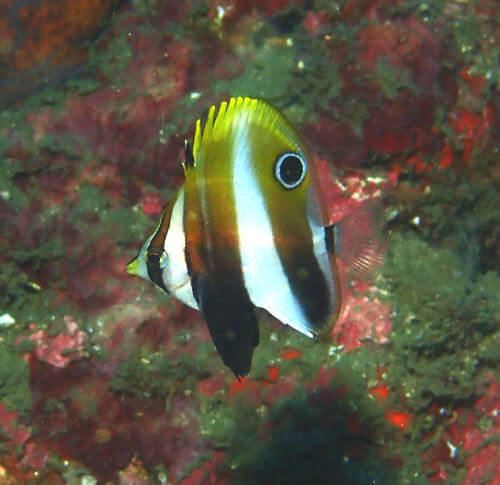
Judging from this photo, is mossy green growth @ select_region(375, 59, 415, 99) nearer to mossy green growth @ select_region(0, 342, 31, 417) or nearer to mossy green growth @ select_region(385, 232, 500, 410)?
mossy green growth @ select_region(385, 232, 500, 410)

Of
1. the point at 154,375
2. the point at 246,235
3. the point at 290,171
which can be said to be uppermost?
the point at 290,171

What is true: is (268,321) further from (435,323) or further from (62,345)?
(62,345)

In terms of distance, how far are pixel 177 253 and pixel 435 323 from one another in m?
2.10

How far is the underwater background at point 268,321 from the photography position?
311 centimetres

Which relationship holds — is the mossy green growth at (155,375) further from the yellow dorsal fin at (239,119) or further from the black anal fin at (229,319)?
the yellow dorsal fin at (239,119)

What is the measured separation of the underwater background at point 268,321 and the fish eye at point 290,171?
143 cm

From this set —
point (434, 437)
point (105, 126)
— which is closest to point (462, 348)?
point (434, 437)

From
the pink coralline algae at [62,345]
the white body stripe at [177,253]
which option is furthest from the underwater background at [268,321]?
the white body stripe at [177,253]

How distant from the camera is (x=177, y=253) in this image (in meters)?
1.72

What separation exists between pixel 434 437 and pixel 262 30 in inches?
125

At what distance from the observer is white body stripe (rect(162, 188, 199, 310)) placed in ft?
5.59

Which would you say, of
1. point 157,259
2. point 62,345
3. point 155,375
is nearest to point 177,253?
point 157,259

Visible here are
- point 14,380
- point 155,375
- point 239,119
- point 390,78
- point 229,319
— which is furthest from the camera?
point 14,380

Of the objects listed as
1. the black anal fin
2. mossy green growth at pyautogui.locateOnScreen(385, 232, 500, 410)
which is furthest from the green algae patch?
the black anal fin
